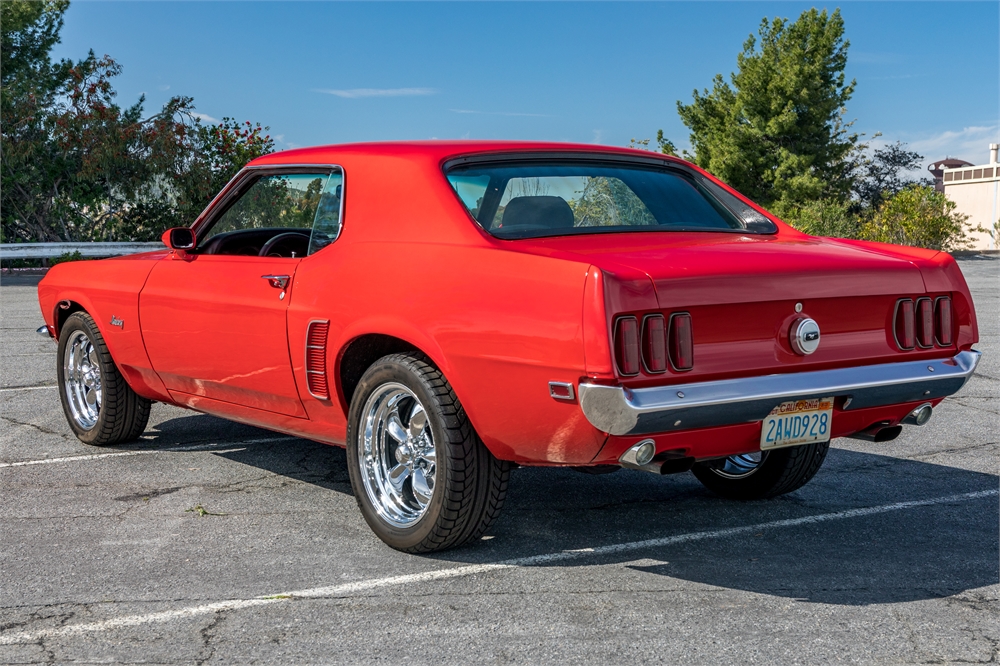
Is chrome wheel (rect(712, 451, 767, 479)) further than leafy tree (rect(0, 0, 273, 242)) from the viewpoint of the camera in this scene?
No

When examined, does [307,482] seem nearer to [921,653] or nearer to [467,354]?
[467,354]

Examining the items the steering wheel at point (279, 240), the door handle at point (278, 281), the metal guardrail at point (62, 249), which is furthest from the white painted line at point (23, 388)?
the metal guardrail at point (62, 249)

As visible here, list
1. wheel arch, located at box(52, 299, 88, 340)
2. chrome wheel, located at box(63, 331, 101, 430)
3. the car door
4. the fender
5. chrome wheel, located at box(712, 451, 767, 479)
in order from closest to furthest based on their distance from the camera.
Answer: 1. the car door
2. chrome wheel, located at box(712, 451, 767, 479)
3. the fender
4. chrome wheel, located at box(63, 331, 101, 430)
5. wheel arch, located at box(52, 299, 88, 340)

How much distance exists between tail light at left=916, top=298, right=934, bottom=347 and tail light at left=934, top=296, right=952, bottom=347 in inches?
2.7

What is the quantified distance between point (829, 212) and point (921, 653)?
29768 mm

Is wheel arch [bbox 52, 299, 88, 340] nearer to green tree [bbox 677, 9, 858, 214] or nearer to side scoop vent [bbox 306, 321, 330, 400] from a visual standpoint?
side scoop vent [bbox 306, 321, 330, 400]

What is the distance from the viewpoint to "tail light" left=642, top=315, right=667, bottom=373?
12.0 feet

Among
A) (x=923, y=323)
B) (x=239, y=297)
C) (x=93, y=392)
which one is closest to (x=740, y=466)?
(x=923, y=323)

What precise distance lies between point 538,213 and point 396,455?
114 cm

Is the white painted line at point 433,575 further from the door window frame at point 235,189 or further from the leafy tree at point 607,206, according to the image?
the door window frame at point 235,189

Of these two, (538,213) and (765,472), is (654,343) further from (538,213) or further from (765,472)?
(765,472)

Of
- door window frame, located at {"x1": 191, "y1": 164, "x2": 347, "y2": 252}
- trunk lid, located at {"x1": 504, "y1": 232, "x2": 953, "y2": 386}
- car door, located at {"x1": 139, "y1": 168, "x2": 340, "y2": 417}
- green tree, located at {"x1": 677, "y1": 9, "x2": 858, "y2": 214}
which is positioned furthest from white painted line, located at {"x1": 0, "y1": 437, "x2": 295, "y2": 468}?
green tree, located at {"x1": 677, "y1": 9, "x2": 858, "y2": 214}

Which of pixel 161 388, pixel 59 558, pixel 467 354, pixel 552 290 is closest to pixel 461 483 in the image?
pixel 467 354

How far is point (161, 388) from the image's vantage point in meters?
5.85
